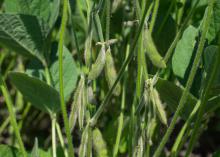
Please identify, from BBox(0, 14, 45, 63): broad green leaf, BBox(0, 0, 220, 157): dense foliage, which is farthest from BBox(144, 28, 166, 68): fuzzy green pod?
BBox(0, 14, 45, 63): broad green leaf

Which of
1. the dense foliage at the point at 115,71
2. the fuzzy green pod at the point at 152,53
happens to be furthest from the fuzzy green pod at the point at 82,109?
the fuzzy green pod at the point at 152,53

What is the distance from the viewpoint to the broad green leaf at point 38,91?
40.5 inches

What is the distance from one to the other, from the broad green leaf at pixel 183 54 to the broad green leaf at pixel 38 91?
0.26m

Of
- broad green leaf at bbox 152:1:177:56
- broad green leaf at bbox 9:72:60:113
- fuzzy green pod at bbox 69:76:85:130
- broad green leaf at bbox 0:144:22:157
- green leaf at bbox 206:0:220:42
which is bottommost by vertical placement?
broad green leaf at bbox 0:144:22:157

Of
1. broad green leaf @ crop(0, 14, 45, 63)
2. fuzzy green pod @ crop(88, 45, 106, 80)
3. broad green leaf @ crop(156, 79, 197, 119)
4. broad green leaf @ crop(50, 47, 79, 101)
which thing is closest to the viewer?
fuzzy green pod @ crop(88, 45, 106, 80)

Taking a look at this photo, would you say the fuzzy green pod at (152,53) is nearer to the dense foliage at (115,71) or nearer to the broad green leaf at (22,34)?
the dense foliage at (115,71)

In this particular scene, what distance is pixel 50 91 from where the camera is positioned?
1055mm

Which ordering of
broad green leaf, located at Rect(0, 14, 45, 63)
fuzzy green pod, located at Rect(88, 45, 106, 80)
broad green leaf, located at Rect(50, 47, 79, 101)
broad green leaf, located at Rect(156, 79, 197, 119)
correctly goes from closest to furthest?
fuzzy green pod, located at Rect(88, 45, 106, 80) → broad green leaf, located at Rect(156, 79, 197, 119) → broad green leaf, located at Rect(0, 14, 45, 63) → broad green leaf, located at Rect(50, 47, 79, 101)

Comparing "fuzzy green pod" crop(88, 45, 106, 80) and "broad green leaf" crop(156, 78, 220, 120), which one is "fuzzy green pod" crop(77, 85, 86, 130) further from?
"broad green leaf" crop(156, 78, 220, 120)

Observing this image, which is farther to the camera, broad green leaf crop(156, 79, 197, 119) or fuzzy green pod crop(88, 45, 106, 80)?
broad green leaf crop(156, 79, 197, 119)

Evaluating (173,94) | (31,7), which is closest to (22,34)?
(31,7)

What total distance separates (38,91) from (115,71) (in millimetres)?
263

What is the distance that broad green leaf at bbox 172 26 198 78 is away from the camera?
1000 mm

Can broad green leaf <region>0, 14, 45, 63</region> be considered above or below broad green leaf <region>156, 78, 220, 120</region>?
above
